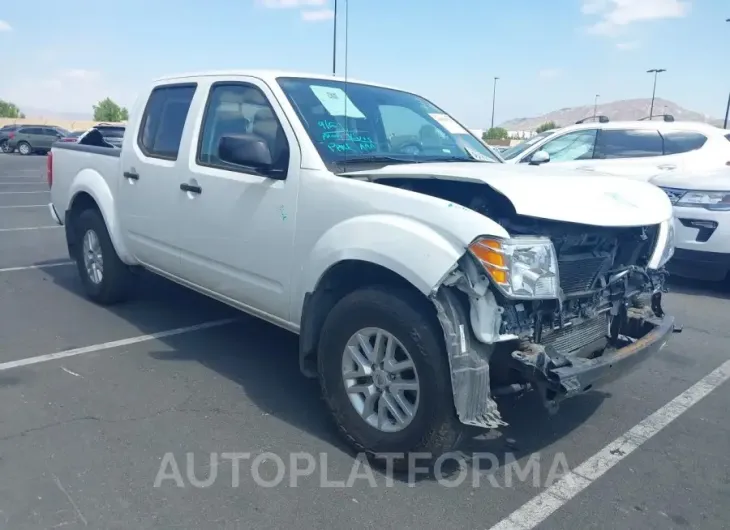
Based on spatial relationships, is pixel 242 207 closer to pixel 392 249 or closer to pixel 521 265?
pixel 392 249

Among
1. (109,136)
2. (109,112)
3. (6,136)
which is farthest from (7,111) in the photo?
(109,136)

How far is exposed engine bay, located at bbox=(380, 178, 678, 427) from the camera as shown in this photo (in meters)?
2.98

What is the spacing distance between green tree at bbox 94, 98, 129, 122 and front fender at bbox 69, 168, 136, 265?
93.4m

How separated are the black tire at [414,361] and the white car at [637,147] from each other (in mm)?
5567

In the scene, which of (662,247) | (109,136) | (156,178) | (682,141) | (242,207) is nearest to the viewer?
(662,247)

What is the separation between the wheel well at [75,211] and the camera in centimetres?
598

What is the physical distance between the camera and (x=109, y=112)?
94562 millimetres

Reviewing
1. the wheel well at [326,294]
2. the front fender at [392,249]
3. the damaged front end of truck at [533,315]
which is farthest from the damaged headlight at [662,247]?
the wheel well at [326,294]

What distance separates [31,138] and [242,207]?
3572 centimetres

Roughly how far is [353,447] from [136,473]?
3.50 ft

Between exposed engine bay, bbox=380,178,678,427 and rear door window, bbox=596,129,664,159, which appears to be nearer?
exposed engine bay, bbox=380,178,678,427

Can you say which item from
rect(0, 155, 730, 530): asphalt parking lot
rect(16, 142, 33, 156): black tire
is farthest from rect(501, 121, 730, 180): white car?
rect(16, 142, 33, 156): black tire

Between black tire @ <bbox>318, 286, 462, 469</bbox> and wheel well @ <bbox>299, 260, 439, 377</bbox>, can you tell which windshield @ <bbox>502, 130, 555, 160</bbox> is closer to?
wheel well @ <bbox>299, 260, 439, 377</bbox>

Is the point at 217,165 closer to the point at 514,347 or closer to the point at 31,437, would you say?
the point at 31,437
